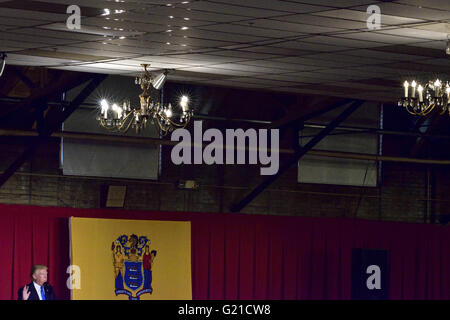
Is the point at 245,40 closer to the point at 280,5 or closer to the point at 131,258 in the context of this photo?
the point at 280,5

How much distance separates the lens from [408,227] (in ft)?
62.3

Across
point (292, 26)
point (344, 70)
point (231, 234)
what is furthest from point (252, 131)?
point (292, 26)

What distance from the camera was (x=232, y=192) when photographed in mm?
18031

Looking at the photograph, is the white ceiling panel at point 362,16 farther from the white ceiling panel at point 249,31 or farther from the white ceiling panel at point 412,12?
the white ceiling panel at point 249,31

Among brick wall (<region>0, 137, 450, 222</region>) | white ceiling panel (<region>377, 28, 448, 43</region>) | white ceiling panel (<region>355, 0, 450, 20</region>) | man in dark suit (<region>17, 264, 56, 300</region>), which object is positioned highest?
white ceiling panel (<region>355, 0, 450, 20</region>)

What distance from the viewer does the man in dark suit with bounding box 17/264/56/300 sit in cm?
1215

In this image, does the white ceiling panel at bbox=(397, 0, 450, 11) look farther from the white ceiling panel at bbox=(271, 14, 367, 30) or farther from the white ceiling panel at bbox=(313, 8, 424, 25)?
the white ceiling panel at bbox=(271, 14, 367, 30)

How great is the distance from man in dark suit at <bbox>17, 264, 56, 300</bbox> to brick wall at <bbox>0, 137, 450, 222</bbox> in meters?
3.81

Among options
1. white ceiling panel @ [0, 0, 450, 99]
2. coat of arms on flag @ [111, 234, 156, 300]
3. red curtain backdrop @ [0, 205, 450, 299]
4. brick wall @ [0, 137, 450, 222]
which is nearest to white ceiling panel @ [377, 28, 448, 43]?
white ceiling panel @ [0, 0, 450, 99]

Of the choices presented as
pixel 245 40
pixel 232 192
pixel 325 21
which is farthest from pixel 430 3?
pixel 232 192

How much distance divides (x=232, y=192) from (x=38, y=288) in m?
6.39

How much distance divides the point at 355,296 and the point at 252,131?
380 cm

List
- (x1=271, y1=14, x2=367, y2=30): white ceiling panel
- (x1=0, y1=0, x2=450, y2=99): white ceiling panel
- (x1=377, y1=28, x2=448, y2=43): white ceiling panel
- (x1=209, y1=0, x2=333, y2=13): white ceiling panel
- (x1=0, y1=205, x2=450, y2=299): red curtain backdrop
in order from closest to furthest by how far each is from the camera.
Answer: (x1=209, y1=0, x2=333, y2=13): white ceiling panel, (x1=0, y1=0, x2=450, y2=99): white ceiling panel, (x1=271, y1=14, x2=367, y2=30): white ceiling panel, (x1=377, y1=28, x2=448, y2=43): white ceiling panel, (x1=0, y1=205, x2=450, y2=299): red curtain backdrop

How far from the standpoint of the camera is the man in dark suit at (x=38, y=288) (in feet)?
39.9
